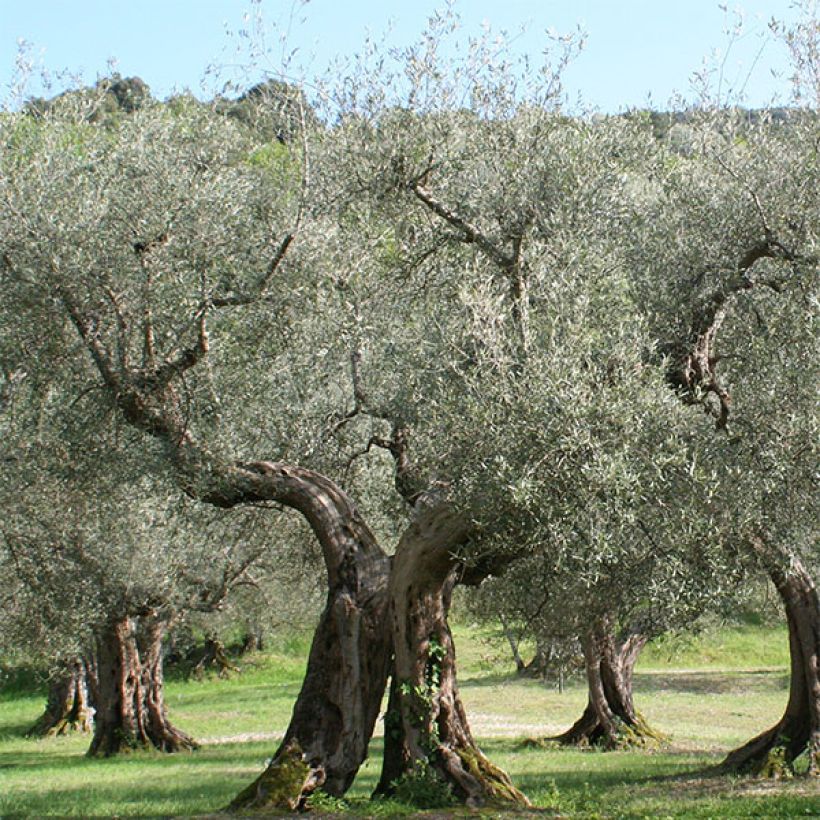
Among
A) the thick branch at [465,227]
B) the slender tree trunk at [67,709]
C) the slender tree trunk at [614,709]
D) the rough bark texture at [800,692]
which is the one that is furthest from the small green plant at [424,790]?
the slender tree trunk at [67,709]

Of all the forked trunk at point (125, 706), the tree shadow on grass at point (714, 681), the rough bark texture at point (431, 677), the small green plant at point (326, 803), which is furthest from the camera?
the tree shadow on grass at point (714, 681)

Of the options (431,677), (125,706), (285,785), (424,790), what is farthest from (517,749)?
(285,785)

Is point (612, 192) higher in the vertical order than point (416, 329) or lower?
higher

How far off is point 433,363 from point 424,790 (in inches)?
178

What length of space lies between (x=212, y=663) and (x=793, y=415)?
1758 inches

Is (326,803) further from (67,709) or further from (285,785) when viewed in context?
(67,709)

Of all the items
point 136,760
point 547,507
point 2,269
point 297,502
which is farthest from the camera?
point 136,760

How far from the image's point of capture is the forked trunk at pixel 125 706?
90.8ft

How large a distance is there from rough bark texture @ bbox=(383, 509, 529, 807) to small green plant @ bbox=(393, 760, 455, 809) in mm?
41

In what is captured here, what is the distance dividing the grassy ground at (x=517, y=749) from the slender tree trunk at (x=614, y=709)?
0.85 metres

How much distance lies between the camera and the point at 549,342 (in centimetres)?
1043

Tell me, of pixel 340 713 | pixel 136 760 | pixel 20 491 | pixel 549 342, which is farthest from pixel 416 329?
pixel 136 760

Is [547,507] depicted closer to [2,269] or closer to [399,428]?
[399,428]

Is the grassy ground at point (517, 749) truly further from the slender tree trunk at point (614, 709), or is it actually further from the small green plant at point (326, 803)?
the slender tree trunk at point (614, 709)
